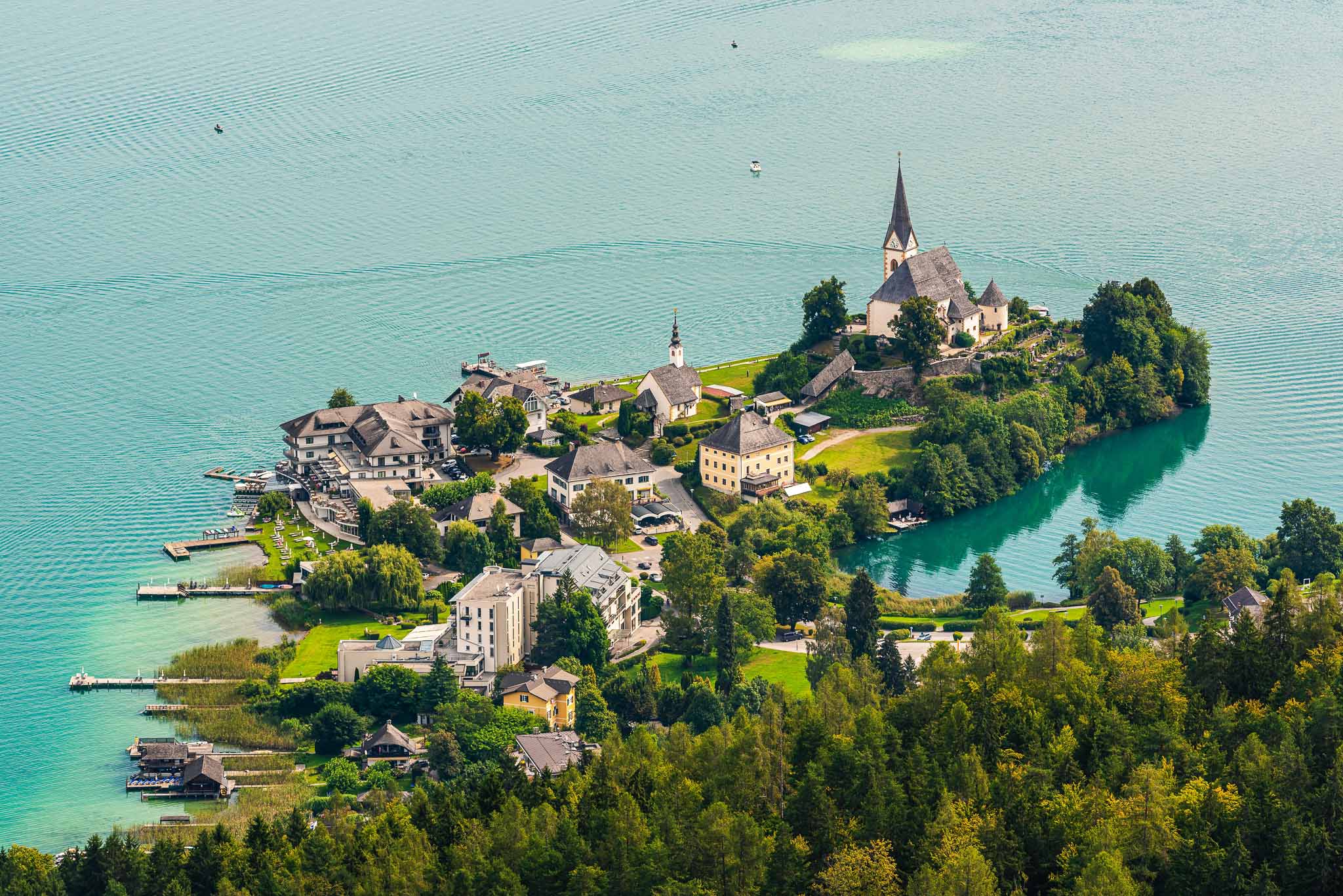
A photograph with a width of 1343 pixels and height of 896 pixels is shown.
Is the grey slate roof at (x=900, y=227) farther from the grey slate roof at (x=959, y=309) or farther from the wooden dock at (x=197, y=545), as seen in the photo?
the wooden dock at (x=197, y=545)

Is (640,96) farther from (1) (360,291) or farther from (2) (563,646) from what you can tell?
(2) (563,646)

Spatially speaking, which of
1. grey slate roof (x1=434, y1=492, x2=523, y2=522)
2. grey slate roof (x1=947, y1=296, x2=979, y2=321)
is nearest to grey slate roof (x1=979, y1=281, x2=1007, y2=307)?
grey slate roof (x1=947, y1=296, x2=979, y2=321)

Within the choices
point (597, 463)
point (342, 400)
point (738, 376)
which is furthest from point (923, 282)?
point (342, 400)

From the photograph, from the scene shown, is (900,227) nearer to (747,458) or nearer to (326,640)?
(747,458)

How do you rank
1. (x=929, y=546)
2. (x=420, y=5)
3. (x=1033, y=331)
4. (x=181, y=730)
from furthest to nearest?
(x=420, y=5) → (x=1033, y=331) → (x=929, y=546) → (x=181, y=730)

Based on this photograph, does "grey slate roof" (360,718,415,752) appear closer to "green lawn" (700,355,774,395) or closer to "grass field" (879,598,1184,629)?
"grass field" (879,598,1184,629)

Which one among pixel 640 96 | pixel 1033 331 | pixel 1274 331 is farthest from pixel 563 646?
pixel 640 96
